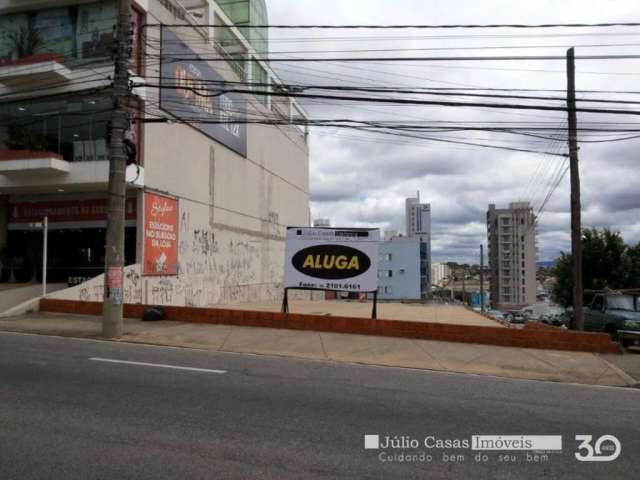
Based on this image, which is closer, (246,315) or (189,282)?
(246,315)

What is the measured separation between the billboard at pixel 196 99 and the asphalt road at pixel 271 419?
12.6 m

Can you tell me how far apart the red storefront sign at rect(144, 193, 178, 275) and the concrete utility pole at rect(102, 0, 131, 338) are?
27.1 feet

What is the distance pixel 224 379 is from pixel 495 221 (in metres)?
81.0

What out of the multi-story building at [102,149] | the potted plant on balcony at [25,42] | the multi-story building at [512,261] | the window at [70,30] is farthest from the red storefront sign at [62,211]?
the multi-story building at [512,261]

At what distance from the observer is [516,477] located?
4836mm

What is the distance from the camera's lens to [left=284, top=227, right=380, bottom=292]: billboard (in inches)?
630

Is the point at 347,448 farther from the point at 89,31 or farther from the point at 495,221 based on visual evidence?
the point at 495,221

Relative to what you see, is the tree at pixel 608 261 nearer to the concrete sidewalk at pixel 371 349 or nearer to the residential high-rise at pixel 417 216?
the concrete sidewalk at pixel 371 349

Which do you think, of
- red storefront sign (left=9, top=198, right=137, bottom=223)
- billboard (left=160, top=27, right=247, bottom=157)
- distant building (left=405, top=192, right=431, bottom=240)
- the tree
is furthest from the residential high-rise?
red storefront sign (left=9, top=198, right=137, bottom=223)

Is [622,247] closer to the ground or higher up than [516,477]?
higher up

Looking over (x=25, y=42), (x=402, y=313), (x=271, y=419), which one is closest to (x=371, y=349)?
(x=271, y=419)

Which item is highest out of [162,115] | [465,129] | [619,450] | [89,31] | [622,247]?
[89,31]

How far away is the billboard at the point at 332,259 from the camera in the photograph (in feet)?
52.5

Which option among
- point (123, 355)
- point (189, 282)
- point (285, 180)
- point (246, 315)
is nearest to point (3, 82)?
point (189, 282)
